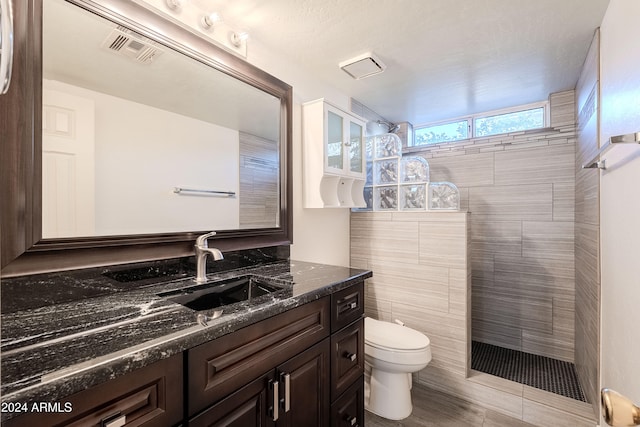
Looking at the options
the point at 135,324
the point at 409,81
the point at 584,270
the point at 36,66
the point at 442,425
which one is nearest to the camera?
the point at 135,324

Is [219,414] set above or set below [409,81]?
below

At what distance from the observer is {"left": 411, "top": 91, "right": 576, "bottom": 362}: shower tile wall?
2.41 m

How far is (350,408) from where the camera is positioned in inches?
57.1

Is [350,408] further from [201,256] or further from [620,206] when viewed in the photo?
[620,206]

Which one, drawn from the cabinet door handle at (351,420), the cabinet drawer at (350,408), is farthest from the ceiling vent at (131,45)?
the cabinet door handle at (351,420)

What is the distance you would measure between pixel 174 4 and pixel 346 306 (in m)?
1.61

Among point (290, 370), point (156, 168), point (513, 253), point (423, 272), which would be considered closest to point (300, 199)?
point (156, 168)

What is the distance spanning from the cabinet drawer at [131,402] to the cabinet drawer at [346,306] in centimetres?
71

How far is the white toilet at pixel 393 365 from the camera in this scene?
1769 mm

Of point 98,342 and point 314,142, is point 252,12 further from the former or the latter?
point 98,342

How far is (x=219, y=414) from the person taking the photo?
33.3 inches

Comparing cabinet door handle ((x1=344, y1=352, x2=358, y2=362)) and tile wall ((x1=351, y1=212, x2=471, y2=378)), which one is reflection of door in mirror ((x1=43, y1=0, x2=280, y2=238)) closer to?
cabinet door handle ((x1=344, y1=352, x2=358, y2=362))

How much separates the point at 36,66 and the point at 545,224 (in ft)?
10.7

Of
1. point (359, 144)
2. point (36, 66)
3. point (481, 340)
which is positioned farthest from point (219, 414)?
point (481, 340)
